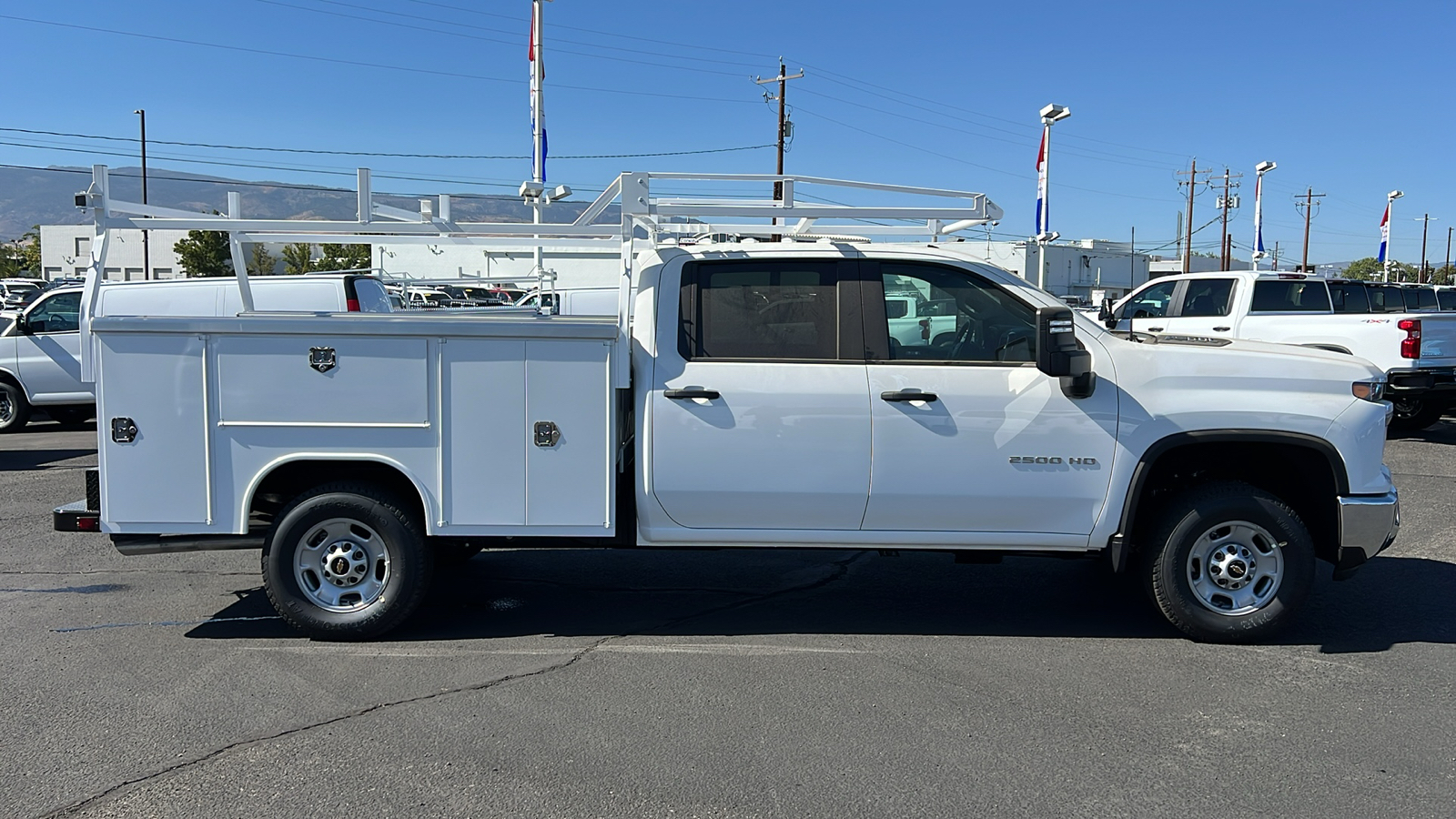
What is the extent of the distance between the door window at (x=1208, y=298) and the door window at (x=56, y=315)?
47.8ft

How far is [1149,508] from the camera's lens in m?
5.77

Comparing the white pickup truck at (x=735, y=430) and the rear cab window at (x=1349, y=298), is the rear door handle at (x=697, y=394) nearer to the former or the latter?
the white pickup truck at (x=735, y=430)

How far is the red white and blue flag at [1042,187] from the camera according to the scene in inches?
622

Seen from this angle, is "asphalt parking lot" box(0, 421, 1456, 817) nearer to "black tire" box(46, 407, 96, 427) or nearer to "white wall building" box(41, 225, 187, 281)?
"black tire" box(46, 407, 96, 427)

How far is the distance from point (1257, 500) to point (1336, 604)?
1447 mm

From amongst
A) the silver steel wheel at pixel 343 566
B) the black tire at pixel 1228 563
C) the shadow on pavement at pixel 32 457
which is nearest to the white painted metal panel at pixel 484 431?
the silver steel wheel at pixel 343 566

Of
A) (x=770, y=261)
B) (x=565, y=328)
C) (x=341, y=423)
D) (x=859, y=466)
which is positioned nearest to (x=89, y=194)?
(x=341, y=423)

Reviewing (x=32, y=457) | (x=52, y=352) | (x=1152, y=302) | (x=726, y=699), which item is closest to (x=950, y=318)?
(x=726, y=699)

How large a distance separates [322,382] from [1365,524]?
17.1 feet

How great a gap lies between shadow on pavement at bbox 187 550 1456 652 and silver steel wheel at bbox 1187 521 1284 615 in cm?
35

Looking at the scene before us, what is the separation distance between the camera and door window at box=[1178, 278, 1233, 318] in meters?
14.0

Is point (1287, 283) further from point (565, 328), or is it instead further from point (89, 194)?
point (89, 194)

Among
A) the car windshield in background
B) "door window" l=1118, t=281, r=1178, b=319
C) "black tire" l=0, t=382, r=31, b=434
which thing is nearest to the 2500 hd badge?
the car windshield in background

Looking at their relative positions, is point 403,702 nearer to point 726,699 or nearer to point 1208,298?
point 726,699
